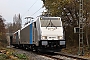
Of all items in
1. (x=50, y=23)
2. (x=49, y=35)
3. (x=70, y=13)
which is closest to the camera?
(x=49, y=35)

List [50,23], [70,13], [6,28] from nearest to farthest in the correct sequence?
1. [50,23]
2. [70,13]
3. [6,28]

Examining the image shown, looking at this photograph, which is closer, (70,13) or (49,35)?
(49,35)

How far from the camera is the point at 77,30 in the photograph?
20.5m

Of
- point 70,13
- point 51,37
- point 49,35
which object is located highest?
point 70,13

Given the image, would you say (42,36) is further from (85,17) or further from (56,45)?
(85,17)

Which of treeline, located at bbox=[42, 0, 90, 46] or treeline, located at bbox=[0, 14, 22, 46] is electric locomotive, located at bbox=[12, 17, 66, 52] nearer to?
treeline, located at bbox=[42, 0, 90, 46]

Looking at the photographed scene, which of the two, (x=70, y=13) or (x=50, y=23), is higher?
(x=70, y=13)

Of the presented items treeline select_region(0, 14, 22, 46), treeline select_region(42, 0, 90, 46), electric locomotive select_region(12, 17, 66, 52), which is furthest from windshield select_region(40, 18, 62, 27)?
treeline select_region(0, 14, 22, 46)

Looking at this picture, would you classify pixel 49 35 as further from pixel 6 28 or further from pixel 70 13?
pixel 6 28

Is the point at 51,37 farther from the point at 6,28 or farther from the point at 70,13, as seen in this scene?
the point at 6,28

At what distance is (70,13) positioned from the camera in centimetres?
2891

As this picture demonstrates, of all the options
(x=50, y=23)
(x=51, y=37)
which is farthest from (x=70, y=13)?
(x=51, y=37)

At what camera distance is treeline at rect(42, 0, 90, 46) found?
25109 mm

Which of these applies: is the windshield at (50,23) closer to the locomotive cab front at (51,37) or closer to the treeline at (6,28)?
the locomotive cab front at (51,37)
